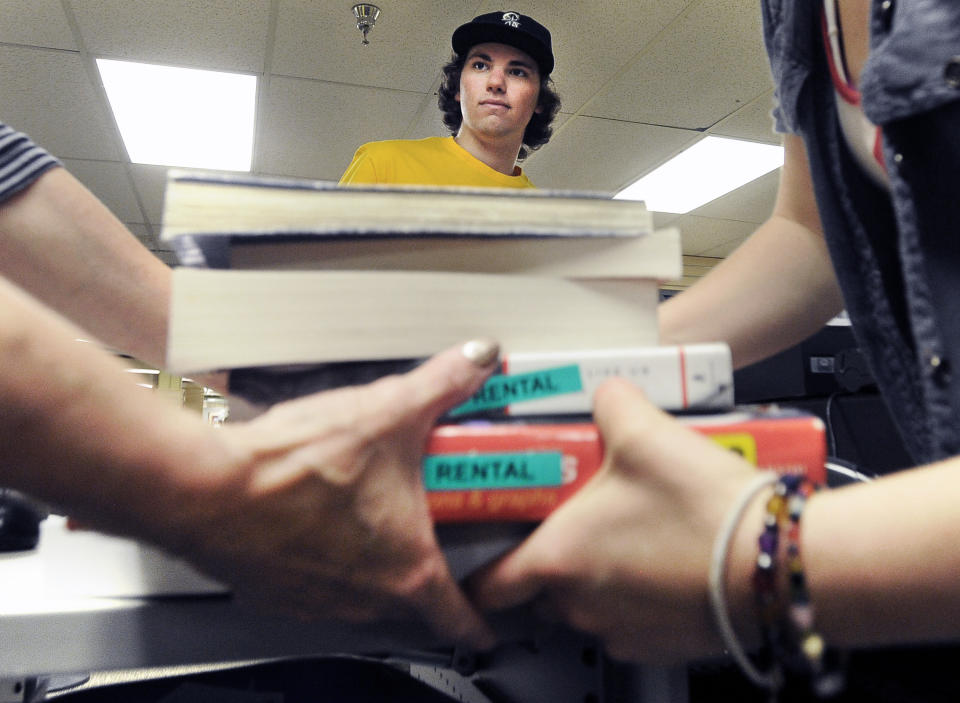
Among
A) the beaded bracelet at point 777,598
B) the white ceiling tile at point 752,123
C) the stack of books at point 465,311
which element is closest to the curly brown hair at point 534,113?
the white ceiling tile at point 752,123

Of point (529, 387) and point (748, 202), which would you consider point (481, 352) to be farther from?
point (748, 202)

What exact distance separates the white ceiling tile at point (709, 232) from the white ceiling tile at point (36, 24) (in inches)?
131

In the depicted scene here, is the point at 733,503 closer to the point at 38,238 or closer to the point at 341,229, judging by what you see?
the point at 341,229

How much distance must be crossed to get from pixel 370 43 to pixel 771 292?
2228 mm

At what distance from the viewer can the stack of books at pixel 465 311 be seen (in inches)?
10.4

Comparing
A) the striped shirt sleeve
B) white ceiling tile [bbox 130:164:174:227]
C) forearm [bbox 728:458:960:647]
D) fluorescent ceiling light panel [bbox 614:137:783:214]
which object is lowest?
forearm [bbox 728:458:960:647]

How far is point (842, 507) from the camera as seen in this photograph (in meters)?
0.25

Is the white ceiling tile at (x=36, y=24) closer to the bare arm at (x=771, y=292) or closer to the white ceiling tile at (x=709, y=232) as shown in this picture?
the bare arm at (x=771, y=292)

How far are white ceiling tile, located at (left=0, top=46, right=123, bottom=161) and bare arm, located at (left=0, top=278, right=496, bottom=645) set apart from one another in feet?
9.19

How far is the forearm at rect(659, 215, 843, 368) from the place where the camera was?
0.52 metres

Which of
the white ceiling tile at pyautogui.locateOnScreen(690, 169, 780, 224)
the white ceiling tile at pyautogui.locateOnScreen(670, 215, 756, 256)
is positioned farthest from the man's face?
the white ceiling tile at pyautogui.locateOnScreen(670, 215, 756, 256)

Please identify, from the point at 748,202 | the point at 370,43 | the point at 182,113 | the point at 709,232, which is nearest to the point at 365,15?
the point at 370,43

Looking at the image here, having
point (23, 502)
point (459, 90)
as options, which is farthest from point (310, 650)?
point (459, 90)

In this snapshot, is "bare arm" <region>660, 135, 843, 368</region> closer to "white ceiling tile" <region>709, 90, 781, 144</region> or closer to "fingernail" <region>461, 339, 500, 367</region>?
"fingernail" <region>461, 339, 500, 367</region>
